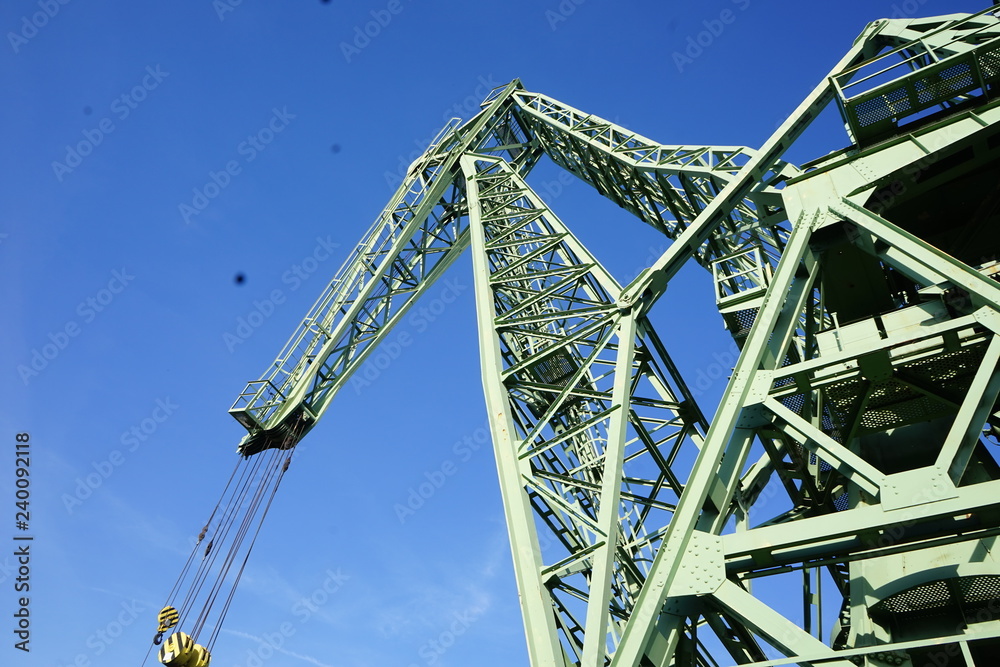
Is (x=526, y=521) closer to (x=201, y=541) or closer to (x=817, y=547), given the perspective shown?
(x=817, y=547)

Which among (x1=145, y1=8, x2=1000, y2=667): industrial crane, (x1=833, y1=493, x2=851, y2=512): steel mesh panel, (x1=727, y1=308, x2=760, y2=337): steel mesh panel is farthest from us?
(x1=727, y1=308, x2=760, y2=337): steel mesh panel

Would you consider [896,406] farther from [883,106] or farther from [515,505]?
[515,505]

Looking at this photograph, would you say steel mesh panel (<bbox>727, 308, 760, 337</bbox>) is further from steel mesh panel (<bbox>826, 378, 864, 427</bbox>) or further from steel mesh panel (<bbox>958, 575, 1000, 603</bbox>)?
steel mesh panel (<bbox>958, 575, 1000, 603</bbox>)

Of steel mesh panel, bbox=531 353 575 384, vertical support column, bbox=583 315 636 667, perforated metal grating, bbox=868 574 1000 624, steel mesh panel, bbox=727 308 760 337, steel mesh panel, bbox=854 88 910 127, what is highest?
steel mesh panel, bbox=531 353 575 384

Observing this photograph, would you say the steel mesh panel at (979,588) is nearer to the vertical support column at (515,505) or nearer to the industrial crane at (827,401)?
the industrial crane at (827,401)

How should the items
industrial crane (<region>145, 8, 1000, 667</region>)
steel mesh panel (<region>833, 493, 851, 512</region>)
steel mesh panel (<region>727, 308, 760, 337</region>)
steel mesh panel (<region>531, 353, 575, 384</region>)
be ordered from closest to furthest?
1. industrial crane (<region>145, 8, 1000, 667</region>)
2. steel mesh panel (<region>833, 493, 851, 512</region>)
3. steel mesh panel (<region>727, 308, 760, 337</region>)
4. steel mesh panel (<region>531, 353, 575, 384</region>)

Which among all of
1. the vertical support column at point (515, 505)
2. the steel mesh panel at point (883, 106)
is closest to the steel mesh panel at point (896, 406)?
the steel mesh panel at point (883, 106)

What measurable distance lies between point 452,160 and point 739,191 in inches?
385

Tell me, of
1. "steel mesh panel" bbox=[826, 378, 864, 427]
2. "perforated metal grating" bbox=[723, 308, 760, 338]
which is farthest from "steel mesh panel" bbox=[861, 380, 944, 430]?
"perforated metal grating" bbox=[723, 308, 760, 338]

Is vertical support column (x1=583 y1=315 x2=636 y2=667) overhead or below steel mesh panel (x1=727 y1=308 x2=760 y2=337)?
below

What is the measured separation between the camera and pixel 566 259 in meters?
15.5

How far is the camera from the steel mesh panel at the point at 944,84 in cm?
977

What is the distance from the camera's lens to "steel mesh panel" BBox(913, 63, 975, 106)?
9766mm

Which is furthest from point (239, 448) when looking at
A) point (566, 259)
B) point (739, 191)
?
point (739, 191)
